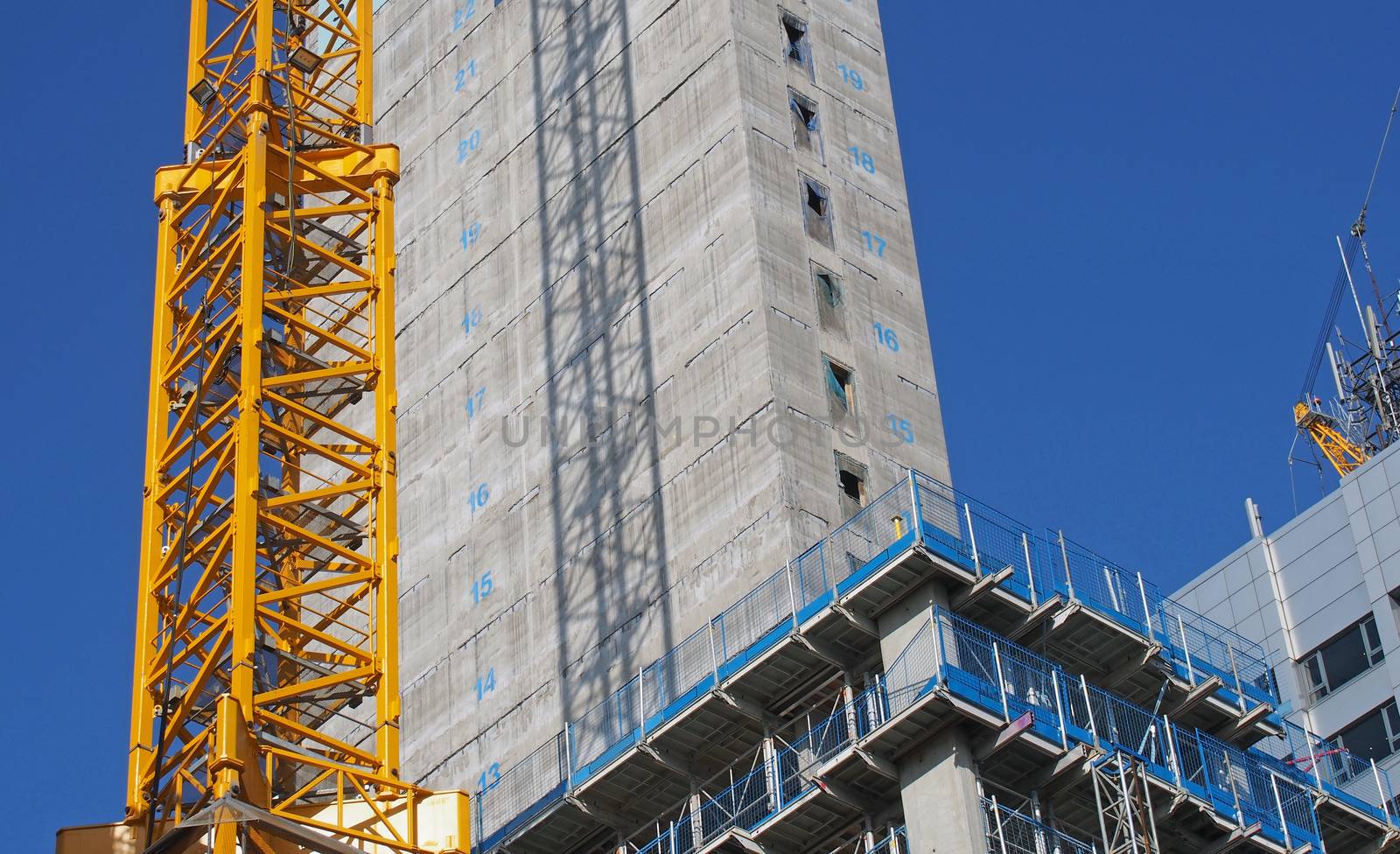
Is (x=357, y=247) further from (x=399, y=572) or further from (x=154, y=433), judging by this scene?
(x=399, y=572)

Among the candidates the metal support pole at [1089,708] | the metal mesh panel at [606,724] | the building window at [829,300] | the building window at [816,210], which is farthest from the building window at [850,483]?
the metal support pole at [1089,708]

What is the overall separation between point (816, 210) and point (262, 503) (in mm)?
27670

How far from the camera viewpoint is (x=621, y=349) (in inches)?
2810

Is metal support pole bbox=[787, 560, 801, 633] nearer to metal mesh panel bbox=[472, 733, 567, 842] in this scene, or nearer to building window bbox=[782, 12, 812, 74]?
metal mesh panel bbox=[472, 733, 567, 842]

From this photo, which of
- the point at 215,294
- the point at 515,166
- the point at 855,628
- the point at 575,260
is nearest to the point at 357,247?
the point at 215,294

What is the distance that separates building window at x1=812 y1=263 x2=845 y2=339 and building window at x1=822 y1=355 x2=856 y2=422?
1.29 metres

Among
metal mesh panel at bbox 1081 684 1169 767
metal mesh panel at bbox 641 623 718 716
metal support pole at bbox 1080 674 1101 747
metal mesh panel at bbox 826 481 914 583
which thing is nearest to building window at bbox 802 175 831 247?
metal mesh panel at bbox 826 481 914 583

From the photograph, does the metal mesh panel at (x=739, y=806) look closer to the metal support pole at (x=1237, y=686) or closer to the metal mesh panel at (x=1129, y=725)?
the metal mesh panel at (x=1129, y=725)

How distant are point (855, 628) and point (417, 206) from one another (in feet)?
117

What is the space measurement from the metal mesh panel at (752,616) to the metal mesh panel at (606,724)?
98.6 inches

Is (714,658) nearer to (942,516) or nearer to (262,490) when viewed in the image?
(942,516)

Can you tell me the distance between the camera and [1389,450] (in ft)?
266

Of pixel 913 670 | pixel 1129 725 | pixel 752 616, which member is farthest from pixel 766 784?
pixel 1129 725

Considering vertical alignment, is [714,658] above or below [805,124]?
below
